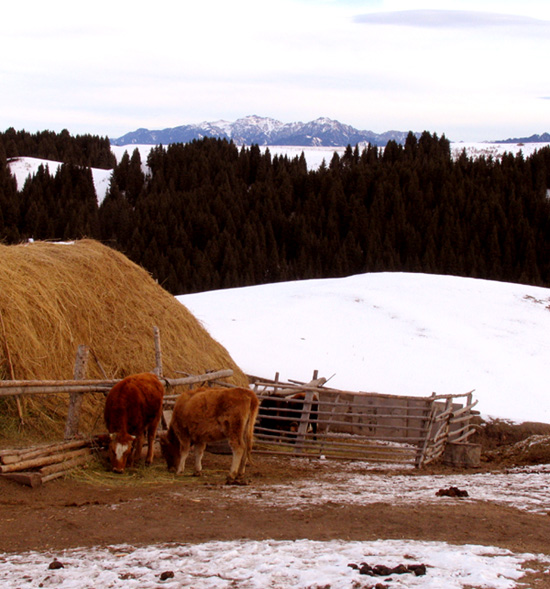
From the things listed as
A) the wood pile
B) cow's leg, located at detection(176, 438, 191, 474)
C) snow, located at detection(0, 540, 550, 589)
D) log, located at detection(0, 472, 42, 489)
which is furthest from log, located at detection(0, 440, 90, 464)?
snow, located at detection(0, 540, 550, 589)

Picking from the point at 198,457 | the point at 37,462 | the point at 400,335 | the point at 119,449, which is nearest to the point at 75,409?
the point at 119,449

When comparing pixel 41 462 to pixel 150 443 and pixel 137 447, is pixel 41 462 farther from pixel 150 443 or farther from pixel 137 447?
pixel 150 443

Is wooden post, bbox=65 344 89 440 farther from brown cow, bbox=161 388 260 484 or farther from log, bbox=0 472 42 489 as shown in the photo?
log, bbox=0 472 42 489

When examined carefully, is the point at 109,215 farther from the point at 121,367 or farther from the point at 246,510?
the point at 246,510

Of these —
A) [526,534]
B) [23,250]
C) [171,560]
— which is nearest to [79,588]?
[171,560]

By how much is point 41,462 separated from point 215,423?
6.91 ft

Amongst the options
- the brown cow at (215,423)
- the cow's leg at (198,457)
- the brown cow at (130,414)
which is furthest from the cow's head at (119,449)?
the cow's leg at (198,457)

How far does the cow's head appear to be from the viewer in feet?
29.6

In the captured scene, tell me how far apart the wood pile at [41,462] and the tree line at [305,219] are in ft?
174

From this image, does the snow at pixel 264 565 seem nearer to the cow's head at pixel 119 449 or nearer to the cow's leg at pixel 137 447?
the cow's head at pixel 119 449

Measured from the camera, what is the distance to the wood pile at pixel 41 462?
7871mm

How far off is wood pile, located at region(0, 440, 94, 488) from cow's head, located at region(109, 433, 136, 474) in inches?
13.9

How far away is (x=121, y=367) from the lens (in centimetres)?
1238

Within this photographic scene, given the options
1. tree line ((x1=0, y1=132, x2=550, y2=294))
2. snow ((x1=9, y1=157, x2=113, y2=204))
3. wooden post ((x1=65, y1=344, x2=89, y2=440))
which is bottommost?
wooden post ((x1=65, y1=344, x2=89, y2=440))
